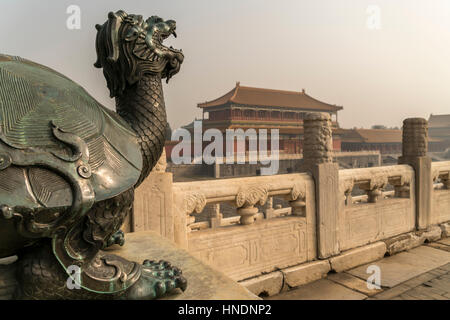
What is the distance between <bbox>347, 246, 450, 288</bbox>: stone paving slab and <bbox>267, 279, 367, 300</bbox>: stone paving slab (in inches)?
15.0

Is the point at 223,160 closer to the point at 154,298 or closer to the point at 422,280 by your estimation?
the point at 422,280

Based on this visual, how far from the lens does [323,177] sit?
336 cm

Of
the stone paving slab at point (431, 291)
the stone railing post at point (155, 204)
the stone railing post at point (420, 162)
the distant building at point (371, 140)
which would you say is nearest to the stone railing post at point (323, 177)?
the stone paving slab at point (431, 291)

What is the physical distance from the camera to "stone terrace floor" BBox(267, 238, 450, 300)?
286 centimetres

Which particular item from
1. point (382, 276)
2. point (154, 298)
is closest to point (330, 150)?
point (382, 276)

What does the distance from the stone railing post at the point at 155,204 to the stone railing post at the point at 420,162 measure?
12.0 ft

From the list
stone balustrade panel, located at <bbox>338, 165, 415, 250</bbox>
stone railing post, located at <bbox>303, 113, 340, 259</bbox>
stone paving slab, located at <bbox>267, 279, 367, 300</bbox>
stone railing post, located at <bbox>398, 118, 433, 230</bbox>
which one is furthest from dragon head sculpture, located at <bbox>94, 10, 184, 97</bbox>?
stone railing post, located at <bbox>398, 118, 433, 230</bbox>

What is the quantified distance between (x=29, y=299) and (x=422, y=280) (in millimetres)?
3382

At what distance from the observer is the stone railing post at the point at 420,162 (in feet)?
14.5

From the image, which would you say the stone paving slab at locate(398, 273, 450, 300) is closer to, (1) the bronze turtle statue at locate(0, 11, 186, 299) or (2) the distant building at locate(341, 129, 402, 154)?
(1) the bronze turtle statue at locate(0, 11, 186, 299)

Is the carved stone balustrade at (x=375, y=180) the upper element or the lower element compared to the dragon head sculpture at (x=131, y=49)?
lower

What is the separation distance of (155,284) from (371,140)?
1170 inches

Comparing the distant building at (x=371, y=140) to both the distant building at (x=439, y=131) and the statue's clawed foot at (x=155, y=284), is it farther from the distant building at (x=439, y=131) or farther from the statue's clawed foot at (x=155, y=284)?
the statue's clawed foot at (x=155, y=284)

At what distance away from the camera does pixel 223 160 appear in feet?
66.2
